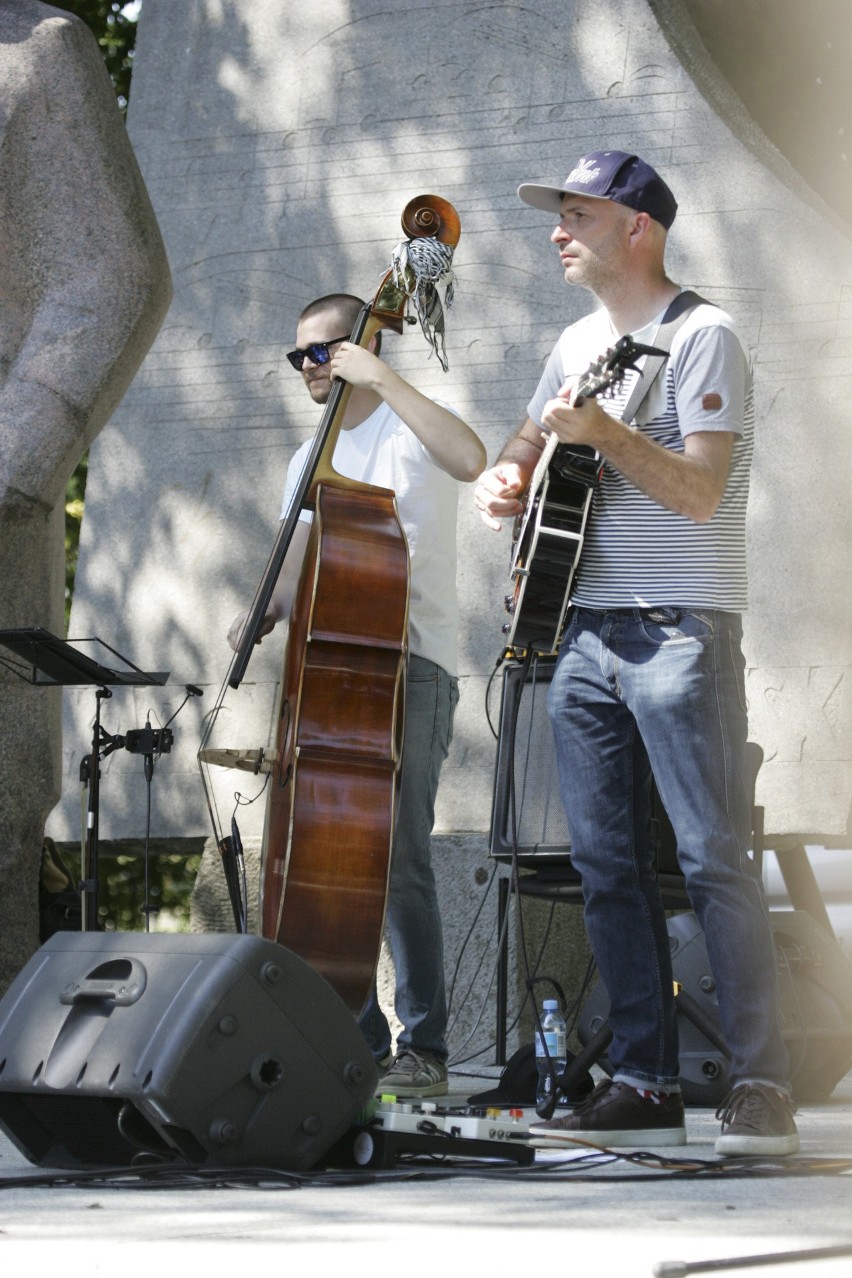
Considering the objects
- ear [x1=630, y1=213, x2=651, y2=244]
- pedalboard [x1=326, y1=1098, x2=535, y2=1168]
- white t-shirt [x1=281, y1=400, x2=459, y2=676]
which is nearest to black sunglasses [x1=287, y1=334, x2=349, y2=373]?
white t-shirt [x1=281, y1=400, x2=459, y2=676]

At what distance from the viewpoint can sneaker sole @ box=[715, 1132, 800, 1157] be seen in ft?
9.96

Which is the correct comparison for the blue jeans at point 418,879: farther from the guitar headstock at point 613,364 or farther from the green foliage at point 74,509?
the green foliage at point 74,509

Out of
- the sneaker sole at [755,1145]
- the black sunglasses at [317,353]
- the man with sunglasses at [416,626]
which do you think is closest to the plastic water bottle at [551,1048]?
the man with sunglasses at [416,626]

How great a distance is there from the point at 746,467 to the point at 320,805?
122cm

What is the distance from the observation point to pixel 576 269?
3539mm

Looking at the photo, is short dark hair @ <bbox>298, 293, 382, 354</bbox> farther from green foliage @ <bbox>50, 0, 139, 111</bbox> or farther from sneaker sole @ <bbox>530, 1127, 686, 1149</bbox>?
green foliage @ <bbox>50, 0, 139, 111</bbox>

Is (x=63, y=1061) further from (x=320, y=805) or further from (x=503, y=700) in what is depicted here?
(x=503, y=700)

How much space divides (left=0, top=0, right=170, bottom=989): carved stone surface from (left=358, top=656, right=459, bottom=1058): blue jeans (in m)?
1.08

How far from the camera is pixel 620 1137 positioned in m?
3.28

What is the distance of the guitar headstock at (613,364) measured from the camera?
10.2 feet

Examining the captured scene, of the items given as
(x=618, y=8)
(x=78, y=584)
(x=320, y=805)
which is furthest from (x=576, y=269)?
(x=78, y=584)

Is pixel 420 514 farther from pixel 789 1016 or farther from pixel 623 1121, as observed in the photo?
pixel 623 1121

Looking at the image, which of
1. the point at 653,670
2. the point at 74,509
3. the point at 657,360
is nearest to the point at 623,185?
the point at 657,360

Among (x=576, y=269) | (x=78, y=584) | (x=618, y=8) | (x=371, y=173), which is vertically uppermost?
(x=618, y=8)
